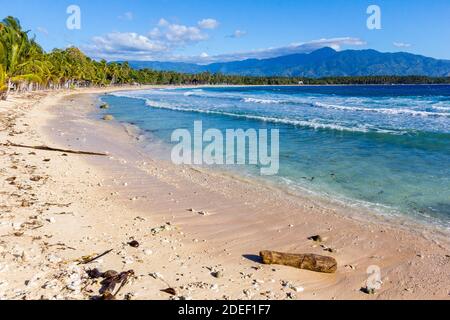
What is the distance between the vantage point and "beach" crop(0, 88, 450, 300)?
224 inches

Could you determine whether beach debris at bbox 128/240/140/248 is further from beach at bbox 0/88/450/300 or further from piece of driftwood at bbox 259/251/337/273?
piece of driftwood at bbox 259/251/337/273

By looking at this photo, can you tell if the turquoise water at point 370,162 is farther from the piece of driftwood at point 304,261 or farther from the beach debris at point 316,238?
the piece of driftwood at point 304,261

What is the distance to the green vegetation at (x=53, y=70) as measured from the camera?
33.3 m

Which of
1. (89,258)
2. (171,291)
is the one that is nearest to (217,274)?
(171,291)

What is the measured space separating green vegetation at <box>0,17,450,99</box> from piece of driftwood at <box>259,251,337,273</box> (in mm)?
28576

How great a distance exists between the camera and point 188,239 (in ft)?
24.9

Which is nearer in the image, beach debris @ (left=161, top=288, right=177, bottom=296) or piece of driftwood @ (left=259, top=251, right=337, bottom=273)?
beach debris @ (left=161, top=288, right=177, bottom=296)

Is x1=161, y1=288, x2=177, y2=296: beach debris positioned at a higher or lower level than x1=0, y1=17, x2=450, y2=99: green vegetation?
lower

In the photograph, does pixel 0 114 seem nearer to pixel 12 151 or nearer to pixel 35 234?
pixel 12 151

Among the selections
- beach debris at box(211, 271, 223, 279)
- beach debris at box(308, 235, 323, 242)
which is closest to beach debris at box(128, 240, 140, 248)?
beach debris at box(211, 271, 223, 279)

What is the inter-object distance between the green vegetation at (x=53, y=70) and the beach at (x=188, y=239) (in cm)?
2290

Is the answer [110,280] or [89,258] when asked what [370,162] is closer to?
[89,258]

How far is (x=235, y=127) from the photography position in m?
28.0
